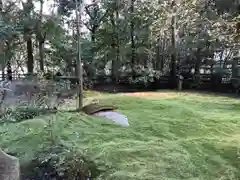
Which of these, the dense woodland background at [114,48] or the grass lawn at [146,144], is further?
the dense woodland background at [114,48]

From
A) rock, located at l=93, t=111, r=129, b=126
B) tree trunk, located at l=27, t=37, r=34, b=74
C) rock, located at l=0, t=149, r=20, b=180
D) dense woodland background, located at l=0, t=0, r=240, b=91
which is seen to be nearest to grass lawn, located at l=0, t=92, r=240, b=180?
rock, located at l=93, t=111, r=129, b=126

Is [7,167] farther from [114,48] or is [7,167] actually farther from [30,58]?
[30,58]

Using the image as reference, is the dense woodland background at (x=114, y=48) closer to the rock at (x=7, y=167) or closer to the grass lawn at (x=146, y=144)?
the grass lawn at (x=146, y=144)

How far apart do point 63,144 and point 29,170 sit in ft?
1.15

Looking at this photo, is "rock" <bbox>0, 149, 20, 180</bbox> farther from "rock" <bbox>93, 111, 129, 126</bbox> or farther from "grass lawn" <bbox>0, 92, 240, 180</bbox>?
"rock" <bbox>93, 111, 129, 126</bbox>

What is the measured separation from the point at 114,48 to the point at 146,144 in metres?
8.37

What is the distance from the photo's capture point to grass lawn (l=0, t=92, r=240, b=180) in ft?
7.86

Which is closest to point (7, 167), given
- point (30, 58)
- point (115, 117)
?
point (115, 117)

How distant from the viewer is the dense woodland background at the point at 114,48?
9.74 meters

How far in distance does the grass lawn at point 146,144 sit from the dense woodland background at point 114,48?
5873 mm

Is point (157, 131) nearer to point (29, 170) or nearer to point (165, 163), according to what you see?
point (165, 163)

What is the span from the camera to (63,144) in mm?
2633

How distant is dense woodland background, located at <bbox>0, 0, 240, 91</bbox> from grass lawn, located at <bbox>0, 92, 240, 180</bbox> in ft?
19.3

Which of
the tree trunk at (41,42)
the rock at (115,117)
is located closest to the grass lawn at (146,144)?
the rock at (115,117)
